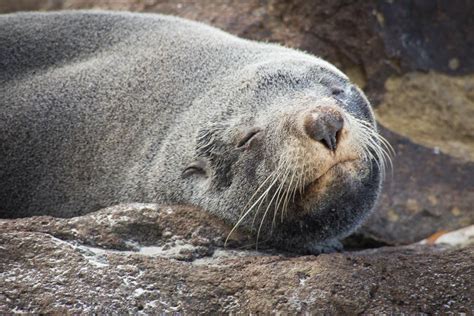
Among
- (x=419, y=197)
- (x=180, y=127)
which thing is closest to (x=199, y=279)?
(x=180, y=127)

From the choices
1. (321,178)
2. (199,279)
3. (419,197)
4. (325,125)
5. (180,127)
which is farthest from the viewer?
(419,197)

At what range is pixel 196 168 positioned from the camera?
5312mm

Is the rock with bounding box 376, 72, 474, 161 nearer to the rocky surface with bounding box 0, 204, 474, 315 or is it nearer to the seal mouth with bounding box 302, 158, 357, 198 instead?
the seal mouth with bounding box 302, 158, 357, 198

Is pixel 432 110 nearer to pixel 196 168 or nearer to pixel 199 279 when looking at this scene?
pixel 196 168

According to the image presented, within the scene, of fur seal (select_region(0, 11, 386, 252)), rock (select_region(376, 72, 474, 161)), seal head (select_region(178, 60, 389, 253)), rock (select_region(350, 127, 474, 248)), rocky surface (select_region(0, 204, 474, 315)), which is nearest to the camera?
rocky surface (select_region(0, 204, 474, 315))

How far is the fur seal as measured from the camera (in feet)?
15.7

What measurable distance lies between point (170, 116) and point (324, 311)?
2130 mm

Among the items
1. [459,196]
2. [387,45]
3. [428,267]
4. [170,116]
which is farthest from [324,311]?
[387,45]

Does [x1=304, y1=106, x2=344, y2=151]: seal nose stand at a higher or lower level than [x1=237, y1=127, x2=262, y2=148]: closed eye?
higher

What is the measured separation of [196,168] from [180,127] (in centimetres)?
36

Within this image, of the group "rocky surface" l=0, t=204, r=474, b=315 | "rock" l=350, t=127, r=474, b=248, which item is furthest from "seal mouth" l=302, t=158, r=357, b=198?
"rock" l=350, t=127, r=474, b=248

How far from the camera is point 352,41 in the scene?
7.72m

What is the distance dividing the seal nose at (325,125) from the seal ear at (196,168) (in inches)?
36.7

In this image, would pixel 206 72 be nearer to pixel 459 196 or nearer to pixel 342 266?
pixel 342 266
